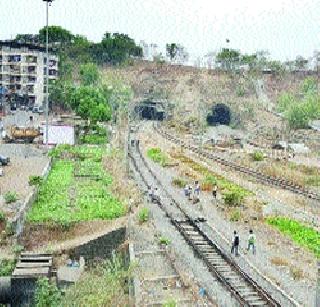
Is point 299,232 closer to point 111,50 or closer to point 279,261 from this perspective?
point 279,261

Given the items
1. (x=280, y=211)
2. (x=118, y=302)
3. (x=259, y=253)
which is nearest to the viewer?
(x=118, y=302)

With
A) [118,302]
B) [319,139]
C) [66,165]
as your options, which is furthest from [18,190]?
[319,139]

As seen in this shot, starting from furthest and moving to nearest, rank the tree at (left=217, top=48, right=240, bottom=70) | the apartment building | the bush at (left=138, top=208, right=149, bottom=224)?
1. the tree at (left=217, top=48, right=240, bottom=70)
2. the apartment building
3. the bush at (left=138, top=208, right=149, bottom=224)

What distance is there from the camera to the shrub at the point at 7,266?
854 inches

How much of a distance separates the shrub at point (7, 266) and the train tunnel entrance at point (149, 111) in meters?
66.6

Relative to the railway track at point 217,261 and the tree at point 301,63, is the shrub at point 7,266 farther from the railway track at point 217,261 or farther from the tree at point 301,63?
the tree at point 301,63

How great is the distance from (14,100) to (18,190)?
54797 millimetres

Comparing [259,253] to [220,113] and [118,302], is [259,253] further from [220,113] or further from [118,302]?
[220,113]

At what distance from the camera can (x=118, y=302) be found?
18.5 metres

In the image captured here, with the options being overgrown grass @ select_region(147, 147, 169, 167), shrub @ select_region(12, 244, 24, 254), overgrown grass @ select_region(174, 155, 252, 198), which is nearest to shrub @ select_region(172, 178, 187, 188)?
overgrown grass @ select_region(174, 155, 252, 198)

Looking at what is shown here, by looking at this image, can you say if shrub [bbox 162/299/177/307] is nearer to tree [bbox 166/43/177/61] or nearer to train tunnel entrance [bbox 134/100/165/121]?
train tunnel entrance [bbox 134/100/165/121]

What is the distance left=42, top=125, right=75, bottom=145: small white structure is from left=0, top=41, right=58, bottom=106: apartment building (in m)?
30.5

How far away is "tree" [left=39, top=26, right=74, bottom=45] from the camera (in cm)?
10256

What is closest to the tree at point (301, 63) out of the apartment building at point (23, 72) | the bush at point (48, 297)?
the apartment building at point (23, 72)
